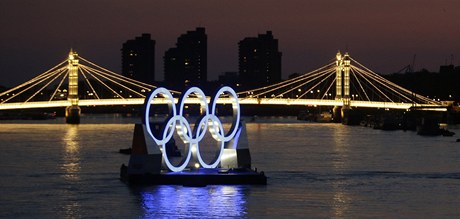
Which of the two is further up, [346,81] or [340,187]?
[346,81]

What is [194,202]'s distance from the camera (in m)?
25.6

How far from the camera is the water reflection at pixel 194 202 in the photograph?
2402 centimetres

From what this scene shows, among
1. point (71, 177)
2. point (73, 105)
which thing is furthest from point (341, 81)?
point (71, 177)

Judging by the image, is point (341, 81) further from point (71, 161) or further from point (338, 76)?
point (71, 161)

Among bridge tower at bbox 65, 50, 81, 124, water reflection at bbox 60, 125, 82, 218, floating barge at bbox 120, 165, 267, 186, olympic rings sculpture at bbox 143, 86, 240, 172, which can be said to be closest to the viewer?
water reflection at bbox 60, 125, 82, 218

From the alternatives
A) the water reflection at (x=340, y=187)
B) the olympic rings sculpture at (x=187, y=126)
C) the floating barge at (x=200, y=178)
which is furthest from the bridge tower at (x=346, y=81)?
the floating barge at (x=200, y=178)

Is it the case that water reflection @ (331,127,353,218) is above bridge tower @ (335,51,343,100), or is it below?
below

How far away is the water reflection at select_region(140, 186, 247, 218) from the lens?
24016 millimetres

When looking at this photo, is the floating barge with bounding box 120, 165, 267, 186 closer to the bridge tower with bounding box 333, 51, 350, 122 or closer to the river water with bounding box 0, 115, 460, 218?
the river water with bounding box 0, 115, 460, 218

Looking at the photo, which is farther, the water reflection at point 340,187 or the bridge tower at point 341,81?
the bridge tower at point 341,81

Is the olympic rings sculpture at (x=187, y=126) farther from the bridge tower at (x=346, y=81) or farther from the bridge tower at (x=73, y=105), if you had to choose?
the bridge tower at (x=346, y=81)

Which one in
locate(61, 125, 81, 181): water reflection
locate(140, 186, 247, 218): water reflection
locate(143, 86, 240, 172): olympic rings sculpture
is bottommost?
locate(140, 186, 247, 218): water reflection

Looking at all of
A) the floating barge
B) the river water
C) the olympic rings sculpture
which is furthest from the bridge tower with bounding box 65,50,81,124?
the floating barge

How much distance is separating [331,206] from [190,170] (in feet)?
17.0
